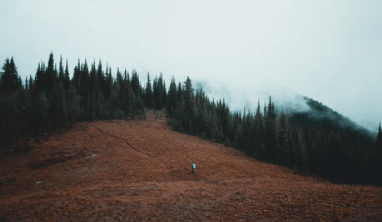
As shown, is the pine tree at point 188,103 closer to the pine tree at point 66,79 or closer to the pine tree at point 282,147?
the pine tree at point 282,147

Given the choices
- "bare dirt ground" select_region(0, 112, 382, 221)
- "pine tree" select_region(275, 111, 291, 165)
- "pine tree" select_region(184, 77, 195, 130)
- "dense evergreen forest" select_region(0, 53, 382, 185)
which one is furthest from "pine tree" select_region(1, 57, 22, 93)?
"pine tree" select_region(275, 111, 291, 165)

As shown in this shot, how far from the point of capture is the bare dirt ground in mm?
7656

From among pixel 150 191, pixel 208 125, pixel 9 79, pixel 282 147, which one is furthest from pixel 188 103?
pixel 9 79

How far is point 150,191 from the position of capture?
11.5 metres

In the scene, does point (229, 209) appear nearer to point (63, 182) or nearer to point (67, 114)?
point (63, 182)

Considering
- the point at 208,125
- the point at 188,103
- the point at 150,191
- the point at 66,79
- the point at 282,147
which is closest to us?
the point at 150,191

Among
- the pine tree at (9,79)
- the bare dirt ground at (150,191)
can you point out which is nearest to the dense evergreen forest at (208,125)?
the pine tree at (9,79)

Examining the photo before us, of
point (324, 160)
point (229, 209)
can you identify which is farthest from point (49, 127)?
point (324, 160)

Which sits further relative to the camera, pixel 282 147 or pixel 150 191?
pixel 282 147

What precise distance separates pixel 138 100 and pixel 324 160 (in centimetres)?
4979

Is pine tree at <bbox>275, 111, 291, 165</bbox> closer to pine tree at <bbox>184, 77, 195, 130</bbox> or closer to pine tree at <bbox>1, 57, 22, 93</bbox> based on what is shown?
pine tree at <bbox>184, 77, 195, 130</bbox>

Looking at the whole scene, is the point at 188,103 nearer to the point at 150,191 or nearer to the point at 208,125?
the point at 208,125

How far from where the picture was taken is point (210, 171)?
17.9m

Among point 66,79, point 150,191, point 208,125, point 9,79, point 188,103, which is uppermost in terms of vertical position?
point 66,79
